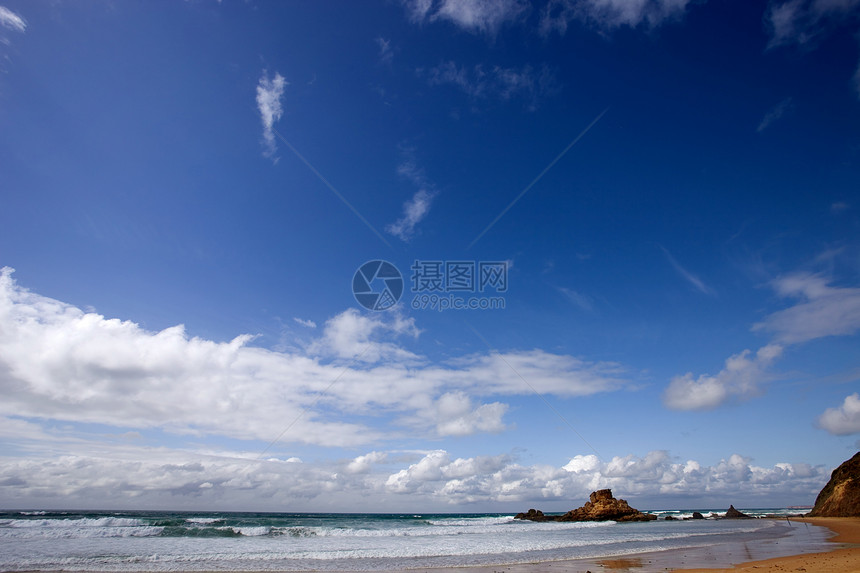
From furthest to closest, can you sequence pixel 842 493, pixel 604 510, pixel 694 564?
pixel 604 510
pixel 842 493
pixel 694 564

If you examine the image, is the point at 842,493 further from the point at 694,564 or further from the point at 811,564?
the point at 694,564

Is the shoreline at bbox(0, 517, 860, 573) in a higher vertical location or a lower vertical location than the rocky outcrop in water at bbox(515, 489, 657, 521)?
higher

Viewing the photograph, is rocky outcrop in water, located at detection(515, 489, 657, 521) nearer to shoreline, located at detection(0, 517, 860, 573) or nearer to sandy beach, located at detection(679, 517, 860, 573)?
shoreline, located at detection(0, 517, 860, 573)

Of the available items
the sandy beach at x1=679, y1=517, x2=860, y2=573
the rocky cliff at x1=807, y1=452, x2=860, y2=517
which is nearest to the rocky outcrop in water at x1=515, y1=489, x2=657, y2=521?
the rocky cliff at x1=807, y1=452, x2=860, y2=517

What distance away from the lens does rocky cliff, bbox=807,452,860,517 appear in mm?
50312

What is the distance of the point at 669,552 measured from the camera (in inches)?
861

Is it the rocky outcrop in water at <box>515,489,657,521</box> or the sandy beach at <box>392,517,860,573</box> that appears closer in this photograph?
the sandy beach at <box>392,517,860,573</box>

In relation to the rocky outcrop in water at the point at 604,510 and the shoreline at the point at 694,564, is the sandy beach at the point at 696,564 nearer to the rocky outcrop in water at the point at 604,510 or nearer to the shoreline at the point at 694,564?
the shoreline at the point at 694,564

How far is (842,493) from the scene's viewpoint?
5188 centimetres

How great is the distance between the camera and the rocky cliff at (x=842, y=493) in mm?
50312

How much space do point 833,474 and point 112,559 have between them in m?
84.6

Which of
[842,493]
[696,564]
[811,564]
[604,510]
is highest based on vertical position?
[842,493]

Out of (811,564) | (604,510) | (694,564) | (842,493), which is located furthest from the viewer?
(604,510)

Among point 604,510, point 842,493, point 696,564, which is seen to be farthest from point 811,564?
point 842,493
